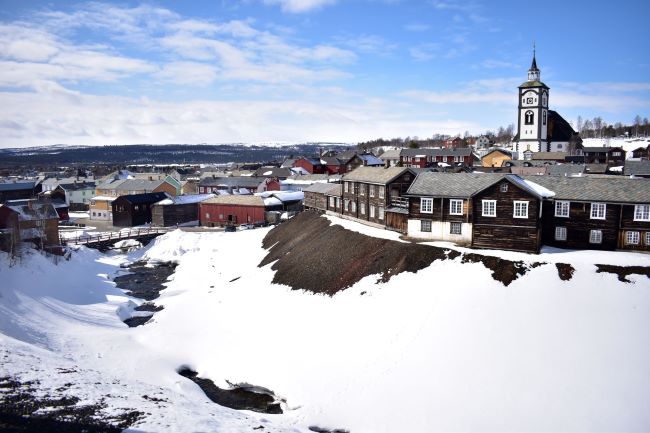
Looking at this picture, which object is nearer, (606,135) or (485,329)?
(485,329)

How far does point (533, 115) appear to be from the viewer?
93750 mm

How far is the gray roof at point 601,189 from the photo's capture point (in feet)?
105

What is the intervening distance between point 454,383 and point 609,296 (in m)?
10.2

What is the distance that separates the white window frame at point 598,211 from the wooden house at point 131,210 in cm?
6075

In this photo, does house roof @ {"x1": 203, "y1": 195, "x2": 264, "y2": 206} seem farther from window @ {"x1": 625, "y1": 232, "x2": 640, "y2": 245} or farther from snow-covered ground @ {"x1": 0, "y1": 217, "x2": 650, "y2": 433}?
window @ {"x1": 625, "y1": 232, "x2": 640, "y2": 245}

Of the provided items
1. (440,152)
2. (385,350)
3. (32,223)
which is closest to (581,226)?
(385,350)

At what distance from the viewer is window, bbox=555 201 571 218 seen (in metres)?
33.7

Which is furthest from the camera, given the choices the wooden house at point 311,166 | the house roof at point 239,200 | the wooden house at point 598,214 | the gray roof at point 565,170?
the wooden house at point 311,166

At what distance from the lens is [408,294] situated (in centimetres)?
2934

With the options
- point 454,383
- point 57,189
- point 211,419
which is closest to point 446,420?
point 454,383

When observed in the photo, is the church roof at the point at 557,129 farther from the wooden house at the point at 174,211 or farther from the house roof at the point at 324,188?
the wooden house at the point at 174,211

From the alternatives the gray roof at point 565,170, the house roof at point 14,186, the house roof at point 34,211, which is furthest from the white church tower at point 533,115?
the house roof at point 14,186

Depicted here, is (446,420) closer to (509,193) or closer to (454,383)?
(454,383)

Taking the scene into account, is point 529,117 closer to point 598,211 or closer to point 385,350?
point 598,211
